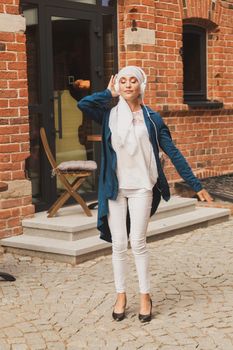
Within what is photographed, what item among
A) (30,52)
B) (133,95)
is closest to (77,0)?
(30,52)

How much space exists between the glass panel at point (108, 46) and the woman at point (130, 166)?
13.8 feet

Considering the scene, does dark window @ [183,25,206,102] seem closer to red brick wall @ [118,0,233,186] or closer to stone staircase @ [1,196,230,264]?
red brick wall @ [118,0,233,186]

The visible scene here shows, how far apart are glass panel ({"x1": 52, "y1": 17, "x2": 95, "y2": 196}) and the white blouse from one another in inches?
136

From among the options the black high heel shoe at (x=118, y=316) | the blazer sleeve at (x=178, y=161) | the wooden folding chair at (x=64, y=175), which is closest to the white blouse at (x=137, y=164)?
the blazer sleeve at (x=178, y=161)

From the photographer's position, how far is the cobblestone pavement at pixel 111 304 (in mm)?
4047

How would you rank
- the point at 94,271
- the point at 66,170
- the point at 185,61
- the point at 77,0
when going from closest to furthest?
the point at 94,271
the point at 66,170
the point at 77,0
the point at 185,61

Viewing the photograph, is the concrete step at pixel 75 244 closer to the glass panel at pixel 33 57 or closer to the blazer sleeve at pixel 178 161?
the glass panel at pixel 33 57

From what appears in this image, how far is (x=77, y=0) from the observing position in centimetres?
786

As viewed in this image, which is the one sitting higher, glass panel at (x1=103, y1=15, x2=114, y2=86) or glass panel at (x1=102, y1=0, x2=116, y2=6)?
glass panel at (x1=102, y1=0, x2=116, y2=6)

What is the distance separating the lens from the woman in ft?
14.0

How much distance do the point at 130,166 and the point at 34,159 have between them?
3.33m

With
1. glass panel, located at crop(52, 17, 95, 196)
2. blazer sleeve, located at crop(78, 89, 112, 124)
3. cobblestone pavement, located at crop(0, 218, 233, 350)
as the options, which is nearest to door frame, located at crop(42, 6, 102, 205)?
glass panel, located at crop(52, 17, 95, 196)

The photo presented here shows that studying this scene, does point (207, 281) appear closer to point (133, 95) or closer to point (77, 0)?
point (133, 95)

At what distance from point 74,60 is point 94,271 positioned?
328 centimetres
